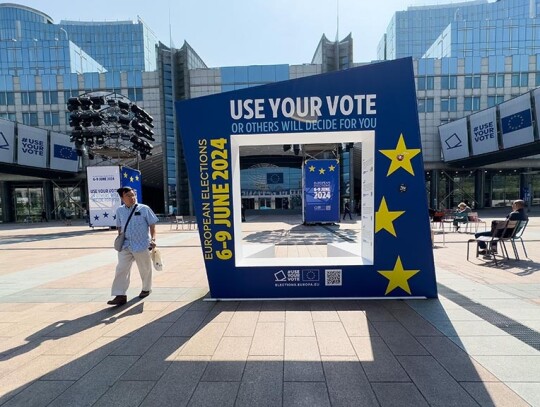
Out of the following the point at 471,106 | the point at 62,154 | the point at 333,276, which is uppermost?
the point at 471,106

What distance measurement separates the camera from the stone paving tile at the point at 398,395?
7.29 ft

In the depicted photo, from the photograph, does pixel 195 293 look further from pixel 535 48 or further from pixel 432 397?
pixel 535 48


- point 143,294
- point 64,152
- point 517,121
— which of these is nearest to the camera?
point 143,294

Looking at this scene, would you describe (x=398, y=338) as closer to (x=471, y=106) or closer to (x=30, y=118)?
(x=471, y=106)

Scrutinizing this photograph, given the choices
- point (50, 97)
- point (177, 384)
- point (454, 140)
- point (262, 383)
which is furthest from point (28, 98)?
point (454, 140)

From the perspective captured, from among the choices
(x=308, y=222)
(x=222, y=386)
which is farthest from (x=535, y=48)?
(x=222, y=386)

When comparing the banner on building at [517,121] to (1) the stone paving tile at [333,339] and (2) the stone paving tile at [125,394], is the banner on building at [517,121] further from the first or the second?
(2) the stone paving tile at [125,394]

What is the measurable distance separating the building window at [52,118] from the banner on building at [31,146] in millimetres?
9574

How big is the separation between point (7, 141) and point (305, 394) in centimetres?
2907

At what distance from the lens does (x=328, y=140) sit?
15.3 ft

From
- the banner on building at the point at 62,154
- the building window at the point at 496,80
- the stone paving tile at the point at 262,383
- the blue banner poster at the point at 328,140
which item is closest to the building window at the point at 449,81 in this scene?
the building window at the point at 496,80

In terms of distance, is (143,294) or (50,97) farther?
(50,97)

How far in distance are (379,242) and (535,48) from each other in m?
86.0

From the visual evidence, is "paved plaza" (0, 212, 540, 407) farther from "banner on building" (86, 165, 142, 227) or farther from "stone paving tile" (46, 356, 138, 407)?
"banner on building" (86, 165, 142, 227)
